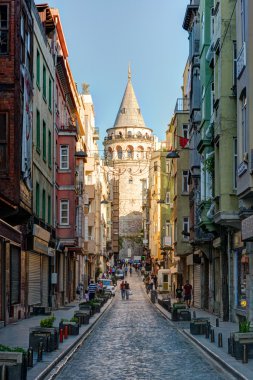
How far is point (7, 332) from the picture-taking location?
2575 centimetres

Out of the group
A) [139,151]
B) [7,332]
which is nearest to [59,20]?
[7,332]

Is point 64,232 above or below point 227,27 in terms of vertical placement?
below

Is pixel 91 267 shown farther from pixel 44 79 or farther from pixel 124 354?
pixel 124 354

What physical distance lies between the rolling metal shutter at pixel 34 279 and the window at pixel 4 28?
1071cm

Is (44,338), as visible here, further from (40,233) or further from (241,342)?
(40,233)

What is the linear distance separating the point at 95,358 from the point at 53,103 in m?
27.0

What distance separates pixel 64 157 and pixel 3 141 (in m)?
22.9

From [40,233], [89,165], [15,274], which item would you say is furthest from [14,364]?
[89,165]

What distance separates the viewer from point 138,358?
18781 mm

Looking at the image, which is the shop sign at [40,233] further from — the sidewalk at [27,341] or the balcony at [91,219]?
the balcony at [91,219]

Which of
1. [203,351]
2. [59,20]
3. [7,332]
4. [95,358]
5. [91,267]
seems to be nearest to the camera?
[95,358]

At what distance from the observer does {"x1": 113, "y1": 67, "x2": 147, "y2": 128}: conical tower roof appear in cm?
18575

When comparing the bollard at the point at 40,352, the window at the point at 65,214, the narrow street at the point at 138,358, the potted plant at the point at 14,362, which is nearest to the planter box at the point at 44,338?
the narrow street at the point at 138,358

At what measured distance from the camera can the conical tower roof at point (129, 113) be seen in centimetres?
18575
